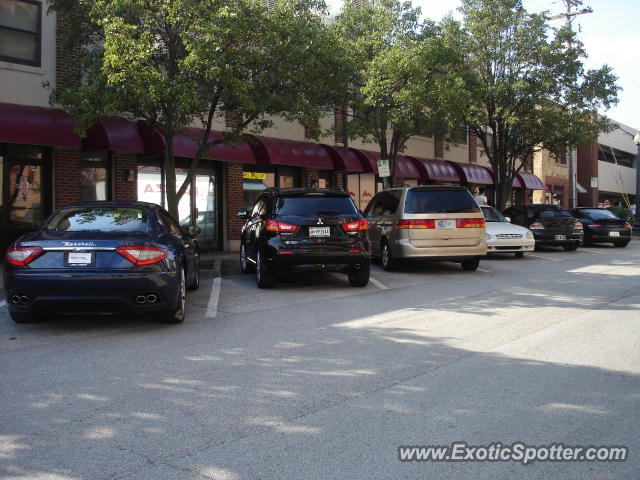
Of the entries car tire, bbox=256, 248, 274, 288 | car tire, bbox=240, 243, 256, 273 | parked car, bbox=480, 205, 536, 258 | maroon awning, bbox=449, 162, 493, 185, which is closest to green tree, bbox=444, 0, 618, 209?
maroon awning, bbox=449, 162, 493, 185

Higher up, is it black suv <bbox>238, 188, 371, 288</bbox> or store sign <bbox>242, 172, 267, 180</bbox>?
store sign <bbox>242, 172, 267, 180</bbox>

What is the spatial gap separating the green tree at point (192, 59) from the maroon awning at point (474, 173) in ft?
49.4

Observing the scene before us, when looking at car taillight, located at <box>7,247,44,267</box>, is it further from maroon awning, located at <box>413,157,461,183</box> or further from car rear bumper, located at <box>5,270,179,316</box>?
maroon awning, located at <box>413,157,461,183</box>

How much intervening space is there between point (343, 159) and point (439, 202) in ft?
29.9

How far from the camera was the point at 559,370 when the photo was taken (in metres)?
5.51

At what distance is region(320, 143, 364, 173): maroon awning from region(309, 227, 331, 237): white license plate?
1155cm

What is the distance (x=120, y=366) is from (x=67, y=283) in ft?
4.93

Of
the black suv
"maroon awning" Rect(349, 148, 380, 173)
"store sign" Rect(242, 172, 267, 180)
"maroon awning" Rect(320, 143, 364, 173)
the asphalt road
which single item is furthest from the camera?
"maroon awning" Rect(349, 148, 380, 173)

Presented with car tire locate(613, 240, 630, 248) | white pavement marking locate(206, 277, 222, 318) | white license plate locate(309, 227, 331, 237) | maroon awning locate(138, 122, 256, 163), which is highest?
maroon awning locate(138, 122, 256, 163)

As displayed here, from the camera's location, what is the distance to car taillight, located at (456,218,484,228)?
12.8 meters

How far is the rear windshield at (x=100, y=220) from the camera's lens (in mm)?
7316

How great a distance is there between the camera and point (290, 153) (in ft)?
64.8

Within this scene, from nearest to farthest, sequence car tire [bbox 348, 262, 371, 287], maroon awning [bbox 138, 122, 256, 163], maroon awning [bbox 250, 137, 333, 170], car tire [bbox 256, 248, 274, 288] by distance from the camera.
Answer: car tire [bbox 256, 248, 274, 288] → car tire [bbox 348, 262, 371, 287] → maroon awning [bbox 138, 122, 256, 163] → maroon awning [bbox 250, 137, 333, 170]

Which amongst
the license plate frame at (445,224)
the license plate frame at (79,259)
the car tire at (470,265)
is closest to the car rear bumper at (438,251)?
the license plate frame at (445,224)
